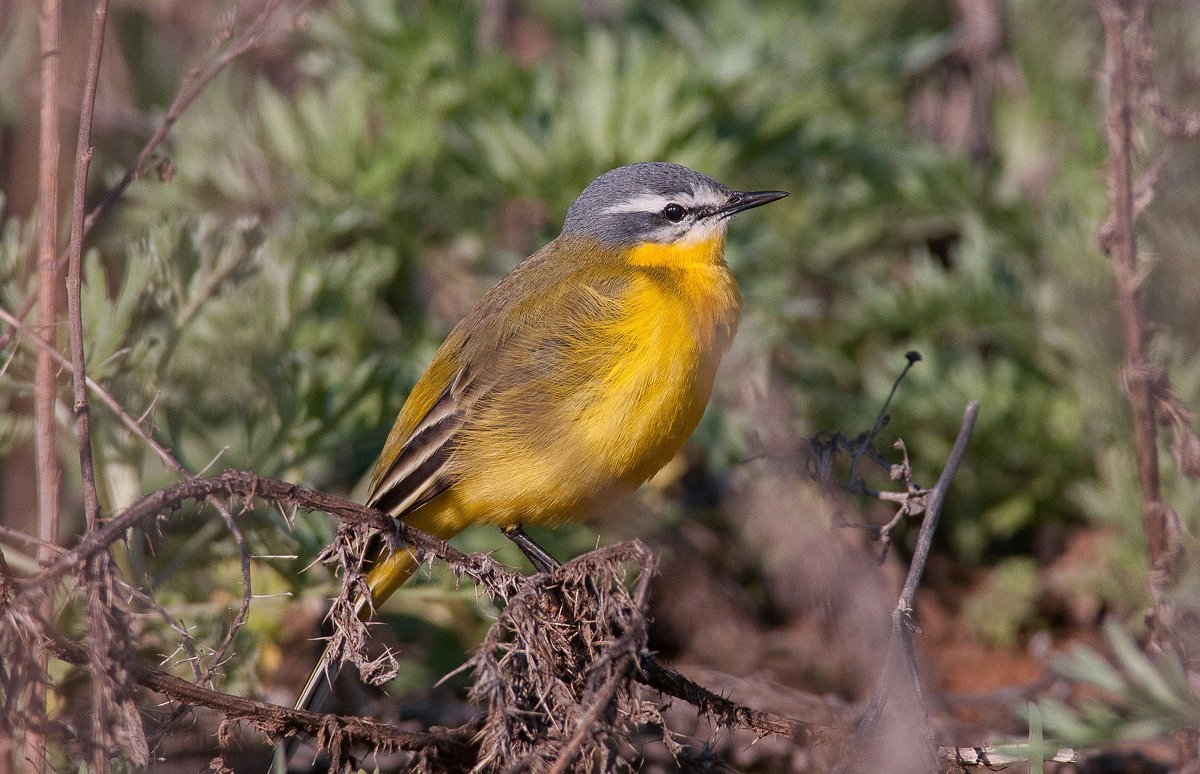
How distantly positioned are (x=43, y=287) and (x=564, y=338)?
1.75 metres

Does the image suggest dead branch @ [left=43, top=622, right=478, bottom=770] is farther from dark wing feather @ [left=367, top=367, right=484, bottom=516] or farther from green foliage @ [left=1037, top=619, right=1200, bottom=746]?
green foliage @ [left=1037, top=619, right=1200, bottom=746]

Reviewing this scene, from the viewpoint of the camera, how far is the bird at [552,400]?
405 cm

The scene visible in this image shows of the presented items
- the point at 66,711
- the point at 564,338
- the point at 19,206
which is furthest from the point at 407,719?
the point at 19,206

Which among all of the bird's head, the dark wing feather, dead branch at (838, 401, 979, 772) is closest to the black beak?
the bird's head

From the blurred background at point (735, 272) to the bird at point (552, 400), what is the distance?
1.00 feet

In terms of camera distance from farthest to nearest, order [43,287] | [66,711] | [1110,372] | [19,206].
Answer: [19,206] < [1110,372] < [66,711] < [43,287]

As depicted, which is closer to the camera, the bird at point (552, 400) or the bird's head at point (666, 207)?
the bird at point (552, 400)

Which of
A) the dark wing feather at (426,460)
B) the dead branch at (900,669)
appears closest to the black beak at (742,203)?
the dark wing feather at (426,460)

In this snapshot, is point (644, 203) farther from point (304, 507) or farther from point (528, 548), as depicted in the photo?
point (304, 507)

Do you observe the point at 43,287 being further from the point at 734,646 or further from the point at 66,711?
the point at 734,646

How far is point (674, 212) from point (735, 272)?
1179 millimetres

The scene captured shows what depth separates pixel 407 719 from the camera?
16.4 ft

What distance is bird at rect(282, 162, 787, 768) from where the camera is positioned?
13.3ft

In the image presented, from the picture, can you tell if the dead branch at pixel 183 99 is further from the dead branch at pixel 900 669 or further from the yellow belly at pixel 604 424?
the dead branch at pixel 900 669
